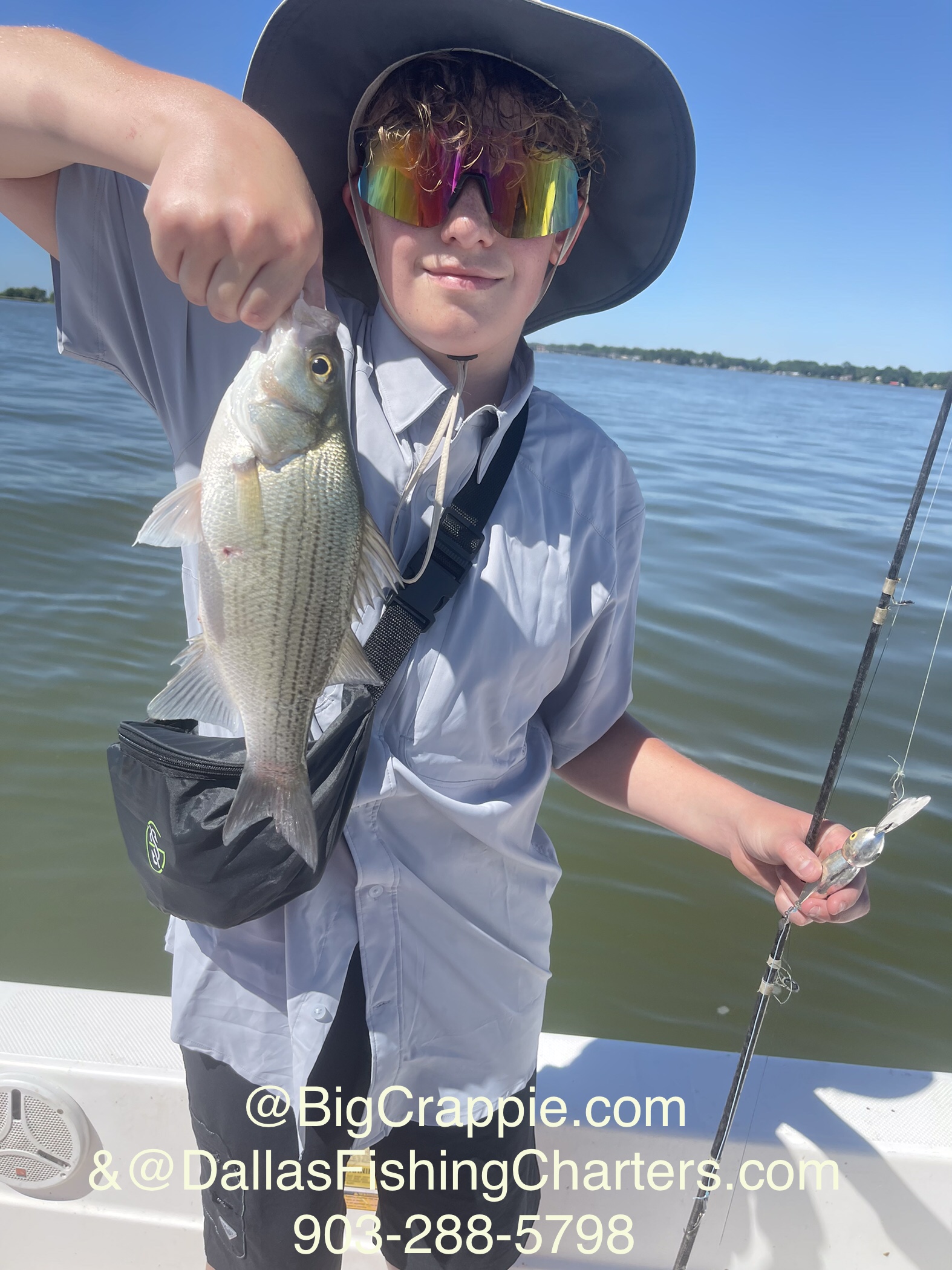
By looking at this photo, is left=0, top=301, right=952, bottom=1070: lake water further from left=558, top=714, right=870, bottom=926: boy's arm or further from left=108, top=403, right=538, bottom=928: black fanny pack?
left=108, top=403, right=538, bottom=928: black fanny pack

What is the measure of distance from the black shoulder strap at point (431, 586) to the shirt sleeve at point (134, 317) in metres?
0.45

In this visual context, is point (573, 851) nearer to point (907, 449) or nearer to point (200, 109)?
point (200, 109)

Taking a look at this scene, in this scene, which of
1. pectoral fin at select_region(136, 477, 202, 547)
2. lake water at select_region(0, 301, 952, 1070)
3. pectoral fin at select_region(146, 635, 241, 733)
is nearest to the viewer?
pectoral fin at select_region(136, 477, 202, 547)

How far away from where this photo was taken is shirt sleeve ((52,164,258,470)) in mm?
1359

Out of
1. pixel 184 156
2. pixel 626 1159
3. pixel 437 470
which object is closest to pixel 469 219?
pixel 437 470

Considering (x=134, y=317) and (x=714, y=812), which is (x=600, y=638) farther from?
(x=134, y=317)

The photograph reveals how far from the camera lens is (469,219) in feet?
4.91

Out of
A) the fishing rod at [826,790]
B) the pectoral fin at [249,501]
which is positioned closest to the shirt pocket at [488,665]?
the pectoral fin at [249,501]

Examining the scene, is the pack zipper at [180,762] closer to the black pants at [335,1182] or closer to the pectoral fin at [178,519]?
the pectoral fin at [178,519]

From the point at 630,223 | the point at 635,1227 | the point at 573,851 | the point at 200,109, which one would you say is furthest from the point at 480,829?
the point at 573,851

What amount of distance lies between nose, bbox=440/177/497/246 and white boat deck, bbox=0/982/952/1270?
2.19 meters

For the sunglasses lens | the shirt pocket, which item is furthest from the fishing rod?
the sunglasses lens

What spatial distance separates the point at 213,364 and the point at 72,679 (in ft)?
16.6

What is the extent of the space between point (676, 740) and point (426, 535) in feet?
14.4
